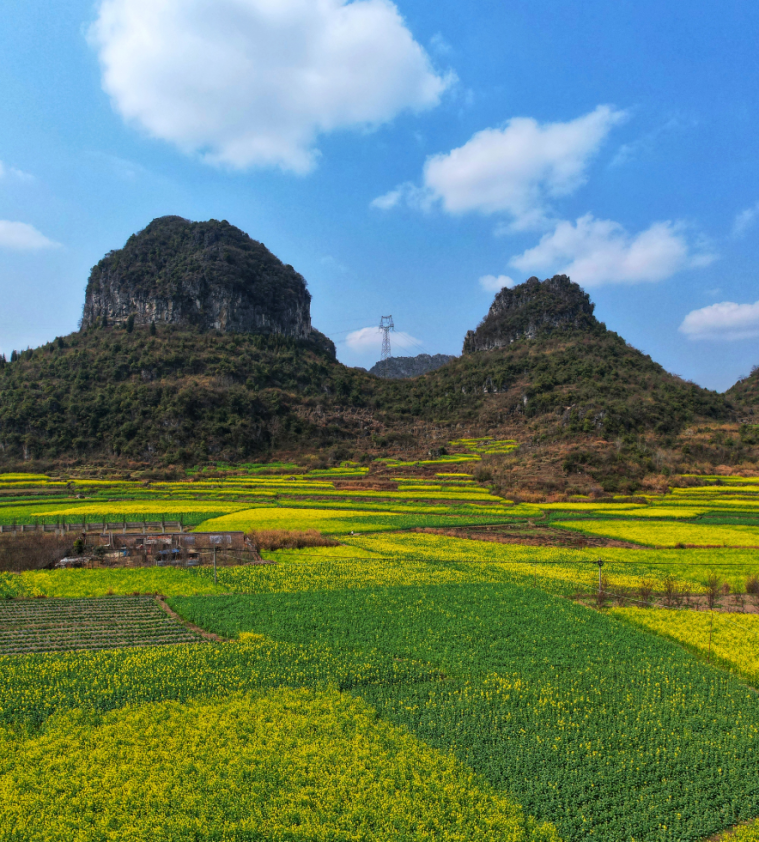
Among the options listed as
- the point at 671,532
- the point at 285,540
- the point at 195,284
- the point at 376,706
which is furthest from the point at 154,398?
the point at 376,706

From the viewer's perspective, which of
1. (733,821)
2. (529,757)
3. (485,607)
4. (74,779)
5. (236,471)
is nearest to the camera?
(733,821)

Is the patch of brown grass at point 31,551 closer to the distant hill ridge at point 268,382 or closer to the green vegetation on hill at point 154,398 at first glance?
the distant hill ridge at point 268,382

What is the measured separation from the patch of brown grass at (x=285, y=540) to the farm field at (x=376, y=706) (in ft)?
20.4

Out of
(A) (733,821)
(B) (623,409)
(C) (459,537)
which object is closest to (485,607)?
(A) (733,821)

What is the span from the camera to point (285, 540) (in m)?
31.2

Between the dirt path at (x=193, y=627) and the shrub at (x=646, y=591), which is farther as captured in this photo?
the shrub at (x=646, y=591)

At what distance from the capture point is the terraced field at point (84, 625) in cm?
1494

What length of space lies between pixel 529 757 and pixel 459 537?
26477mm

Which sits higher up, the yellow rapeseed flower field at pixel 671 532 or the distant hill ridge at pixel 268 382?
the distant hill ridge at pixel 268 382

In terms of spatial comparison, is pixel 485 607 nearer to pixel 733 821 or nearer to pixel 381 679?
pixel 381 679

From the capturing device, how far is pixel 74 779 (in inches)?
327

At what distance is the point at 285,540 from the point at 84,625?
15017mm

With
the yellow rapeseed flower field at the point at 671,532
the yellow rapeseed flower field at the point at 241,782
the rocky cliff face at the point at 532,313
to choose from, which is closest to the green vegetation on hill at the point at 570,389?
the rocky cliff face at the point at 532,313

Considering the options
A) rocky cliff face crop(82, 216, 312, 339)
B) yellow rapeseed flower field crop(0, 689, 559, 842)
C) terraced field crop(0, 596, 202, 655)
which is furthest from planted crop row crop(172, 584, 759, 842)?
rocky cliff face crop(82, 216, 312, 339)
